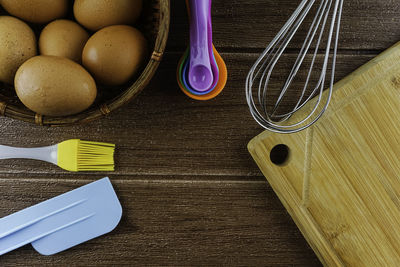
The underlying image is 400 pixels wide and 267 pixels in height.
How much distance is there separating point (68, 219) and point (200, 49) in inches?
11.9

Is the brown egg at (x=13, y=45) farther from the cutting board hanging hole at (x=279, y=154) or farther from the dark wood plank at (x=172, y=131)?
the cutting board hanging hole at (x=279, y=154)

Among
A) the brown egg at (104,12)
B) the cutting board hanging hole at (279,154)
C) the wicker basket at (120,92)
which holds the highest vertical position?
the brown egg at (104,12)

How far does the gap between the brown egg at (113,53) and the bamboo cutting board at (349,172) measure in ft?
0.67

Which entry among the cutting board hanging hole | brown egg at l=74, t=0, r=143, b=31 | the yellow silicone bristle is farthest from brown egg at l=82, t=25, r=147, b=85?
the cutting board hanging hole

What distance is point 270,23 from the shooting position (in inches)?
21.8

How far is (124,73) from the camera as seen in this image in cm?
45

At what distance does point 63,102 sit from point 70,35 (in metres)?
0.09

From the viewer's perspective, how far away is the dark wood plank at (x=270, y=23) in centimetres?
55

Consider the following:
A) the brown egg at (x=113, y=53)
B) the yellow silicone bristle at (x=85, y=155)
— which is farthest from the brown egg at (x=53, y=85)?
the yellow silicone bristle at (x=85, y=155)

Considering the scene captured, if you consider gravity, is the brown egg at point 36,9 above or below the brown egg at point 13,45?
above

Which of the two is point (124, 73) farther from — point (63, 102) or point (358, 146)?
point (358, 146)

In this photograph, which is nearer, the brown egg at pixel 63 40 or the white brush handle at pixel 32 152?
the brown egg at pixel 63 40

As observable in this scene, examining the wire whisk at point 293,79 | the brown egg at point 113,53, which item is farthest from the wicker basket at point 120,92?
the wire whisk at point 293,79

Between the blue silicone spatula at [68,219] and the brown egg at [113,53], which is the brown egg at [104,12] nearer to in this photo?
the brown egg at [113,53]
